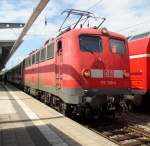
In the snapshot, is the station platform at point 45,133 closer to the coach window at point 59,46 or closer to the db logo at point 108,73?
the db logo at point 108,73

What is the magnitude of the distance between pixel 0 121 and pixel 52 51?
12.0ft

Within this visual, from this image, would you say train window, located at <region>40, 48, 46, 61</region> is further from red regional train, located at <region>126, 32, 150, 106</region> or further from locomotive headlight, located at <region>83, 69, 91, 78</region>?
locomotive headlight, located at <region>83, 69, 91, 78</region>

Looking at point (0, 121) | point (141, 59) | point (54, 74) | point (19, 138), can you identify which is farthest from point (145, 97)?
point (19, 138)

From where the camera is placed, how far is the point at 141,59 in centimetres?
1363

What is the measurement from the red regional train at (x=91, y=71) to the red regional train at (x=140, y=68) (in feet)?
6.75

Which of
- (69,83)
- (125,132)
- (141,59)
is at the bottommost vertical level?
(125,132)

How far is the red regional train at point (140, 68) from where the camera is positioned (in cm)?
1331

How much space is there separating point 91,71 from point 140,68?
395 centimetres

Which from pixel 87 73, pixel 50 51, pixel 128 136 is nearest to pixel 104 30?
pixel 87 73

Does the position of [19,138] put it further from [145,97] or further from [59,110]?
[145,97]

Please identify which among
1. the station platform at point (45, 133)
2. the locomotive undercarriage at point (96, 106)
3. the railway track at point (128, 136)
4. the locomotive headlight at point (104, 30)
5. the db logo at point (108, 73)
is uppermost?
the locomotive headlight at point (104, 30)

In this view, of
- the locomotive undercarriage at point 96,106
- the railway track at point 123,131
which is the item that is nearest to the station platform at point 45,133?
the locomotive undercarriage at point 96,106

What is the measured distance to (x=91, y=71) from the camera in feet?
34.1

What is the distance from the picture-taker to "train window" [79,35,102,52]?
10734 millimetres
